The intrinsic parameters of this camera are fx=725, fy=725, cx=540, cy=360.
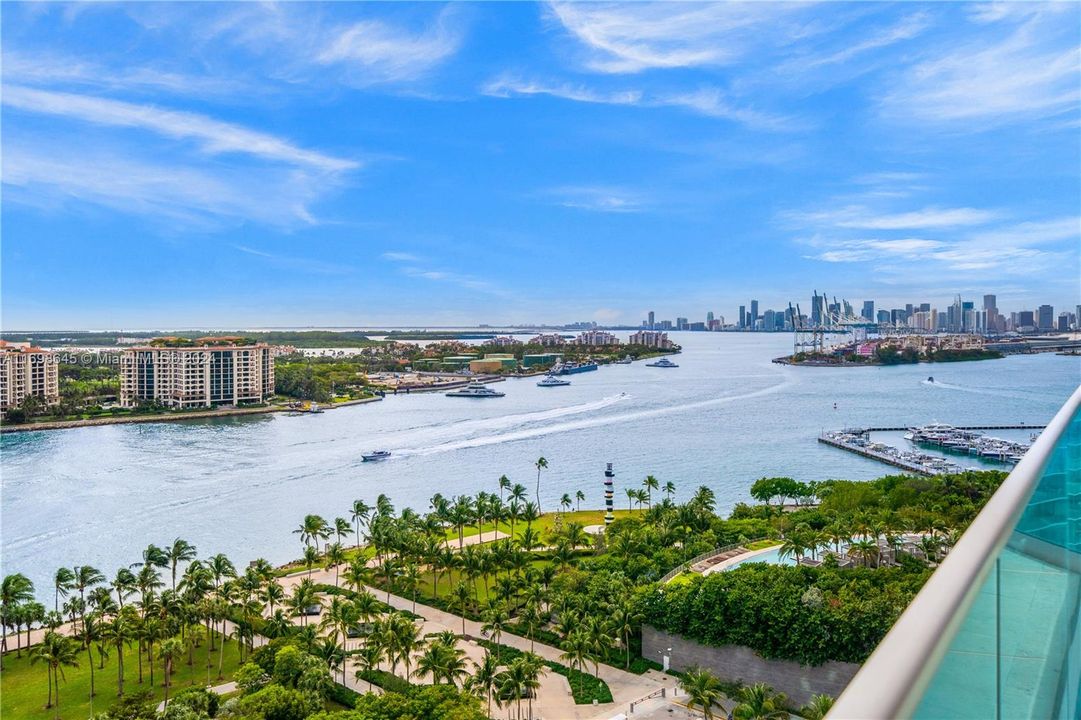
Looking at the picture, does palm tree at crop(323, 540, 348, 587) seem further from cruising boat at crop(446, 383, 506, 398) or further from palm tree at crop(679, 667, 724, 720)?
cruising boat at crop(446, 383, 506, 398)

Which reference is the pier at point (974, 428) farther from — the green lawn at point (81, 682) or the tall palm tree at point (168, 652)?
the tall palm tree at point (168, 652)

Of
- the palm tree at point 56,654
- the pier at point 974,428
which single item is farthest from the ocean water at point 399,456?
the palm tree at point 56,654

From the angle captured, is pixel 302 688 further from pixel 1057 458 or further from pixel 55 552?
pixel 55 552

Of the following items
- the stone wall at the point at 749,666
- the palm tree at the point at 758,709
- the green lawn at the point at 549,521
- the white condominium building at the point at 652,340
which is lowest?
the green lawn at the point at 549,521

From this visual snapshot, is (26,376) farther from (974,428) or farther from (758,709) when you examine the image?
(974,428)

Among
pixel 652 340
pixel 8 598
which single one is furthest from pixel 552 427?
pixel 652 340

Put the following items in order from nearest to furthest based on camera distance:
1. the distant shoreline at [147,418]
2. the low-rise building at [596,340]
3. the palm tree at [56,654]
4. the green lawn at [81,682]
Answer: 1. the palm tree at [56,654]
2. the green lawn at [81,682]
3. the distant shoreline at [147,418]
4. the low-rise building at [596,340]

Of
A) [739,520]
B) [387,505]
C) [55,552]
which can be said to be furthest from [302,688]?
[55,552]
